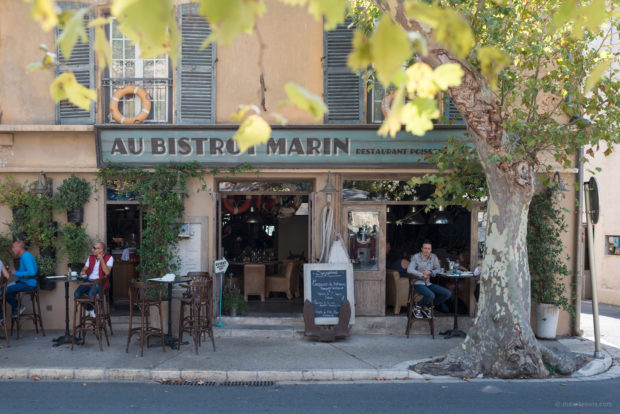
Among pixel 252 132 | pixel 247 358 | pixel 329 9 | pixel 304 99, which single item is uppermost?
pixel 329 9

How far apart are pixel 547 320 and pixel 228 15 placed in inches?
365

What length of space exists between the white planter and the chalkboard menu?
337 cm

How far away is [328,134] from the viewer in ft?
33.4

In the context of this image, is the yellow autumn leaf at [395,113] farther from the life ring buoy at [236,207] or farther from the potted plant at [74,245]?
the life ring buoy at [236,207]

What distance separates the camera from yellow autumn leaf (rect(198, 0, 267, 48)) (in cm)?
228

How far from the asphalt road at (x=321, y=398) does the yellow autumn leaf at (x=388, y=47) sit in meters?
4.89

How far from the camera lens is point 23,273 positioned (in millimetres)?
9406

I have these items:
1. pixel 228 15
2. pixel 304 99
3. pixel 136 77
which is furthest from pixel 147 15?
pixel 136 77

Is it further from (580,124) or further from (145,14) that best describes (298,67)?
(145,14)

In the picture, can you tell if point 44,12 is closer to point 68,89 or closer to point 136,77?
point 68,89

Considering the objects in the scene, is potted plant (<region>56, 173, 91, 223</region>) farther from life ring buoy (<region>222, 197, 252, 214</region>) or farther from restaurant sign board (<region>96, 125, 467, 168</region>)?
life ring buoy (<region>222, 197, 252, 214</region>)

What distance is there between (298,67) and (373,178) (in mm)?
2485

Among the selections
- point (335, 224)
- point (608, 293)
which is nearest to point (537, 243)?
point (335, 224)

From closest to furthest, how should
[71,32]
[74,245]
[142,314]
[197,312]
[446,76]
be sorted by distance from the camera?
[71,32] < [446,76] < [142,314] < [197,312] < [74,245]
